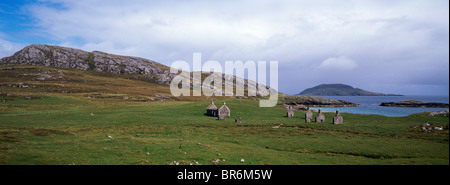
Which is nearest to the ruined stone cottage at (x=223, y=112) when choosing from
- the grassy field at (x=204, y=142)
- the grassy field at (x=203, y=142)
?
the grassy field at (x=204, y=142)

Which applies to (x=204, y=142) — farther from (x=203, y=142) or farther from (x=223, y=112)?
(x=223, y=112)

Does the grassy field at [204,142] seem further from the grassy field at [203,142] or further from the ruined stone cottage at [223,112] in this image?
the ruined stone cottage at [223,112]

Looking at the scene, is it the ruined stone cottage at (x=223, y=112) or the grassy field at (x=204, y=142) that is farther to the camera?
the ruined stone cottage at (x=223, y=112)

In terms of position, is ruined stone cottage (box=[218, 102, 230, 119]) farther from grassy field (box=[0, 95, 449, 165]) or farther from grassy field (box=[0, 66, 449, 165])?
grassy field (box=[0, 66, 449, 165])

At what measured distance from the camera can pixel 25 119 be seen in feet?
174

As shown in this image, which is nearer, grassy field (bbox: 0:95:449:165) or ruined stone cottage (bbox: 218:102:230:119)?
grassy field (bbox: 0:95:449:165)

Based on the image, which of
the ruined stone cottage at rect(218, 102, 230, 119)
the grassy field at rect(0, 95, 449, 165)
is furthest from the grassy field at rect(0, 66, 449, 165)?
the ruined stone cottage at rect(218, 102, 230, 119)

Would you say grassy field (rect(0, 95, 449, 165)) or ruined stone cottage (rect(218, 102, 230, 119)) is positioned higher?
ruined stone cottage (rect(218, 102, 230, 119))

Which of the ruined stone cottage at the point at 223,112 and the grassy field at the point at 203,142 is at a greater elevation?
the ruined stone cottage at the point at 223,112

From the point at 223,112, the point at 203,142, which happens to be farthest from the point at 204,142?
the point at 223,112
